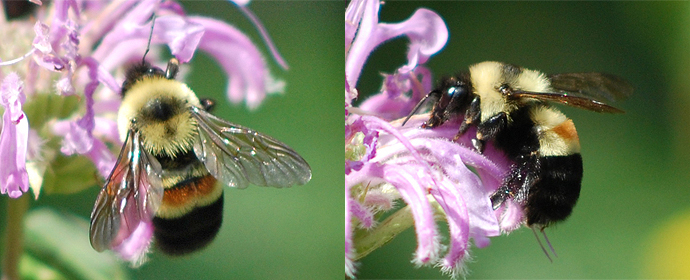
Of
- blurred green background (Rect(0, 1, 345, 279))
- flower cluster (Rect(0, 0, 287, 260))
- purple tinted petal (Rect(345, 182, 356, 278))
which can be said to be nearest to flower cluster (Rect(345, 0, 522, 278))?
purple tinted petal (Rect(345, 182, 356, 278))

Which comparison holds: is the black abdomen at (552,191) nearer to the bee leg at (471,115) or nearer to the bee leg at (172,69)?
the bee leg at (471,115)

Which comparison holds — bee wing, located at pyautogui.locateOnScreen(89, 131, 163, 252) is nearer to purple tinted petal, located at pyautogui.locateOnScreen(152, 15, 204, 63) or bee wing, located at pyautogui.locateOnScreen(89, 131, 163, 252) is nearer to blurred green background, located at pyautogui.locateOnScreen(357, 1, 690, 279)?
purple tinted petal, located at pyautogui.locateOnScreen(152, 15, 204, 63)

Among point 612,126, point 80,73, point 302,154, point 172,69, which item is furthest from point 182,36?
point 612,126

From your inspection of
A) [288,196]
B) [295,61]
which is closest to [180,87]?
[288,196]

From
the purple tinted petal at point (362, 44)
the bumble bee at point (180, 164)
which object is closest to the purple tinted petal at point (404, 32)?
the purple tinted petal at point (362, 44)

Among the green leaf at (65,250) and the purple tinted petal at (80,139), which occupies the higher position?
the purple tinted petal at (80,139)

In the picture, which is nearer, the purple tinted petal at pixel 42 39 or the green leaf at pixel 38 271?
the purple tinted petal at pixel 42 39

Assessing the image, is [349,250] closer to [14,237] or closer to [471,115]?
[471,115]
